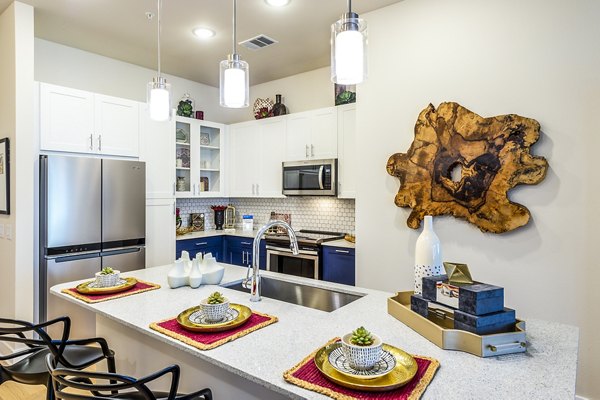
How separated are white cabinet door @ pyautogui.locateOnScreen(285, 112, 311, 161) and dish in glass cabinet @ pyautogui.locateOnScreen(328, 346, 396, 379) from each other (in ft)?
10.5

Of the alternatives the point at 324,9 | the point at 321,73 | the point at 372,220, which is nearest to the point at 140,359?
the point at 372,220

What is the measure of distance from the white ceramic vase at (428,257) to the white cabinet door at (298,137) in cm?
280

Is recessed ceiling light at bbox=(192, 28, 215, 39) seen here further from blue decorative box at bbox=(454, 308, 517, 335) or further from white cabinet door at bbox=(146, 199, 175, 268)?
blue decorative box at bbox=(454, 308, 517, 335)

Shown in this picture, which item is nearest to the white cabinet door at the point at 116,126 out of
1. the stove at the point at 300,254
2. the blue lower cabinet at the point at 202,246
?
the blue lower cabinet at the point at 202,246

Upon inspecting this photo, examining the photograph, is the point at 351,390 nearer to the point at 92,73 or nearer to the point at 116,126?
the point at 116,126

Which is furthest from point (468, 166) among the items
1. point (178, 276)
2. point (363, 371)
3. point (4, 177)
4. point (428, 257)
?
point (4, 177)

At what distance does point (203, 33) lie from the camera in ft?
11.7

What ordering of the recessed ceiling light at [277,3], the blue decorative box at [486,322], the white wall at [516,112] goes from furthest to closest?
the recessed ceiling light at [277,3] → the white wall at [516,112] → the blue decorative box at [486,322]

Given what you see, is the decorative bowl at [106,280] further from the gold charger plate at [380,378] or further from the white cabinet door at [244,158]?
the white cabinet door at [244,158]

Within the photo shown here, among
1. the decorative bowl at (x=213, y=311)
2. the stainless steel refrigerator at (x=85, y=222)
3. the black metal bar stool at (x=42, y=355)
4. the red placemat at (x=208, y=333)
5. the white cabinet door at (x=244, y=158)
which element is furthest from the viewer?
the white cabinet door at (x=244, y=158)

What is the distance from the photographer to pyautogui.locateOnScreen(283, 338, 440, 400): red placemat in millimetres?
987

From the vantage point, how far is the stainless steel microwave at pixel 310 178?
154 inches

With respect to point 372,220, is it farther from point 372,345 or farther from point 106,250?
point 106,250

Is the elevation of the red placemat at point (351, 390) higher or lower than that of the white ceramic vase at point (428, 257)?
lower
